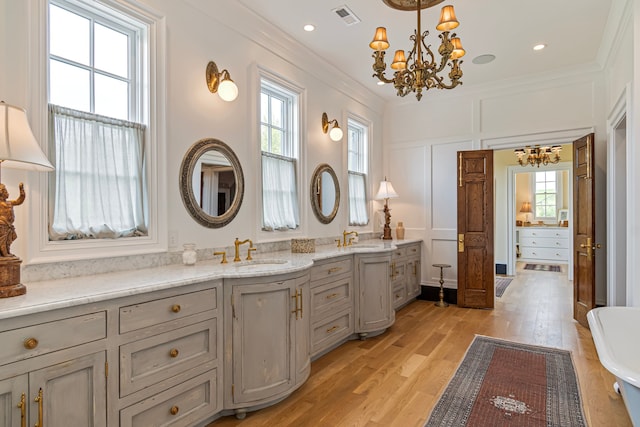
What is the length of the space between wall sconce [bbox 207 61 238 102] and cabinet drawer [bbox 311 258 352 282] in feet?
5.32

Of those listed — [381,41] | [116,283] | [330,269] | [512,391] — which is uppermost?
[381,41]

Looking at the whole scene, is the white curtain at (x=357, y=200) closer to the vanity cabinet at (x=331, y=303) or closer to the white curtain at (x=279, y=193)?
the white curtain at (x=279, y=193)

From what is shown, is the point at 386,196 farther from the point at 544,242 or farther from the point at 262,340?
the point at 544,242

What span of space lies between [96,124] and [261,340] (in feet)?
5.69

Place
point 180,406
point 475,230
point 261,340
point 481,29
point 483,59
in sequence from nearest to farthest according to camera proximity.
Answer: point 180,406, point 261,340, point 481,29, point 483,59, point 475,230

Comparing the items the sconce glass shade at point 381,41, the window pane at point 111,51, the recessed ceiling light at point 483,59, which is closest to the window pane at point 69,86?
the window pane at point 111,51

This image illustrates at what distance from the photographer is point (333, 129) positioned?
175 inches

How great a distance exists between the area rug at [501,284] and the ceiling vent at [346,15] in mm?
4689

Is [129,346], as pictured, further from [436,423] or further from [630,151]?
[630,151]

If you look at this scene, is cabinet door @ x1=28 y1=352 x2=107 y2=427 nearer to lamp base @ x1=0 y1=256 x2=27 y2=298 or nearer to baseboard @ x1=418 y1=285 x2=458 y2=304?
lamp base @ x1=0 y1=256 x2=27 y2=298

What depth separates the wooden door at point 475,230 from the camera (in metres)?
4.95

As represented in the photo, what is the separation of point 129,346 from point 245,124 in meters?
2.12

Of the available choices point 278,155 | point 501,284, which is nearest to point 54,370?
point 278,155

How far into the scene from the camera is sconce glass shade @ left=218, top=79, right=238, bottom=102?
2.91m
